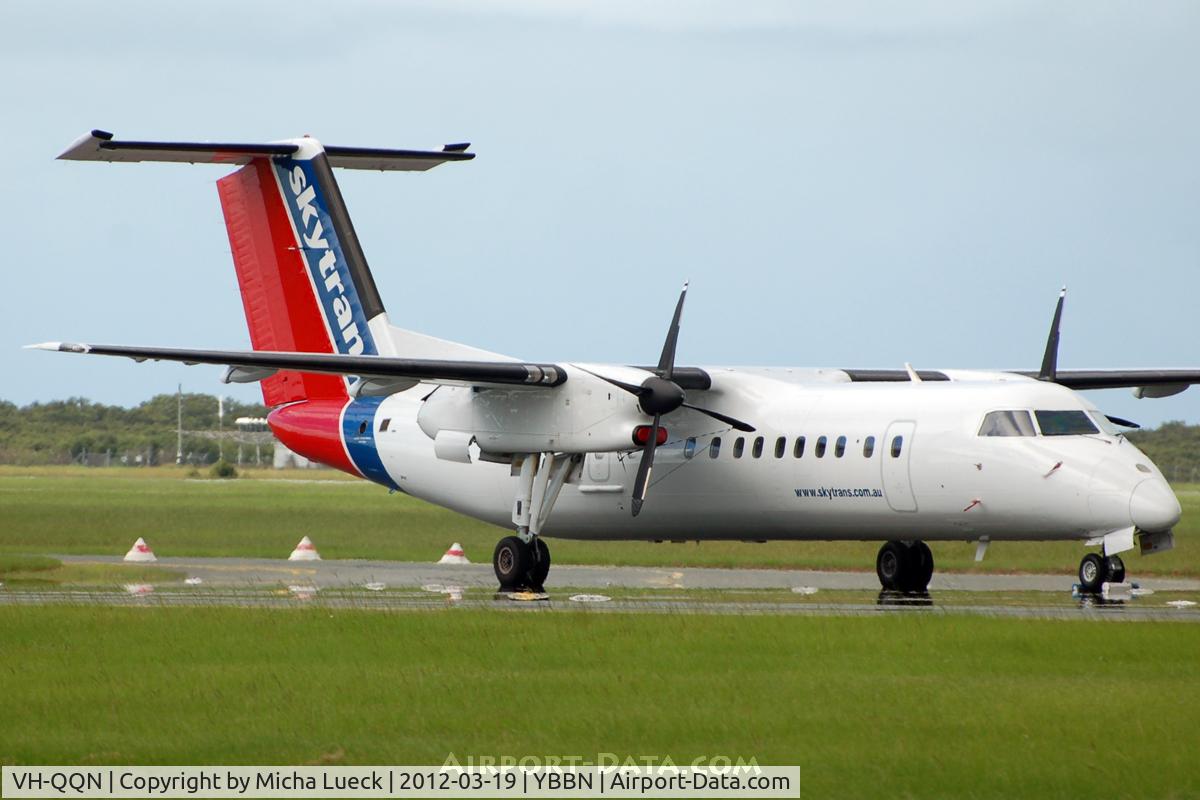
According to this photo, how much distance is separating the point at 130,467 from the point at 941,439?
85457 millimetres

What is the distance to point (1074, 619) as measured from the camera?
54.7 ft

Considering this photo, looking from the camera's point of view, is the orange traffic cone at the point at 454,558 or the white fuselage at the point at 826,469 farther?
the orange traffic cone at the point at 454,558

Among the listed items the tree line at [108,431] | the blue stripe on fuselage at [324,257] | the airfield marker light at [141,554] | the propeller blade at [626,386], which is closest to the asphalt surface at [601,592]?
the airfield marker light at [141,554]

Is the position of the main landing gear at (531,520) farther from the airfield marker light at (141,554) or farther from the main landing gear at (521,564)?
the airfield marker light at (141,554)

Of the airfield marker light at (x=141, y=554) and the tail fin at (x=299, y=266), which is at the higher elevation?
the tail fin at (x=299, y=266)

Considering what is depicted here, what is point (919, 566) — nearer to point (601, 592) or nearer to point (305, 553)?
A: point (601, 592)

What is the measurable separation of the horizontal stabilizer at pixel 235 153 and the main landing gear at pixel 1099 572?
1287 cm

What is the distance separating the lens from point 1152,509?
61.6ft

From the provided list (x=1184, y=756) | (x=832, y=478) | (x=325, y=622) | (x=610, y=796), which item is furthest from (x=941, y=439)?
(x=610, y=796)

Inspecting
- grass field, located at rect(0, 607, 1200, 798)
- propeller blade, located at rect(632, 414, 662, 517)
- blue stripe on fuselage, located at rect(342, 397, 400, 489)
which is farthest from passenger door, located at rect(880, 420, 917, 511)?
blue stripe on fuselage, located at rect(342, 397, 400, 489)

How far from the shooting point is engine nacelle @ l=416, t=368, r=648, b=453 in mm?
21984

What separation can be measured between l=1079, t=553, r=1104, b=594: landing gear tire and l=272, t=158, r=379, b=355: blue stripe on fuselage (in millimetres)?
10977

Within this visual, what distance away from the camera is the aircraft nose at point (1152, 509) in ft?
61.6

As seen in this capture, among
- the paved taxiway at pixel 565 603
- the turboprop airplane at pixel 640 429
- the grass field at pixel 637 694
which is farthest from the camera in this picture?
the turboprop airplane at pixel 640 429
